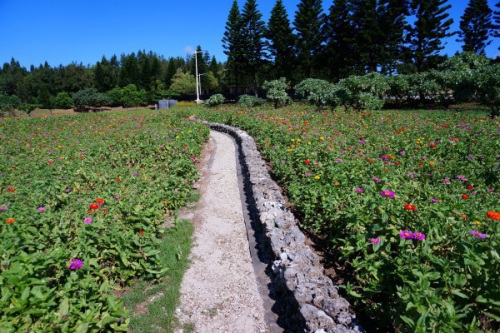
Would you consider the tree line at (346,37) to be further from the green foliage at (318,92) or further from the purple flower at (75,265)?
the purple flower at (75,265)

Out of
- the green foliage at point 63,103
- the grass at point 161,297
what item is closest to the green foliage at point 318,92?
the grass at point 161,297

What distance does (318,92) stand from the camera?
19.7 m

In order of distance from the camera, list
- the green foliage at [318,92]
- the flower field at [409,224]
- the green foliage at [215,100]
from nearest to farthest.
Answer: the flower field at [409,224] → the green foliage at [318,92] → the green foliage at [215,100]

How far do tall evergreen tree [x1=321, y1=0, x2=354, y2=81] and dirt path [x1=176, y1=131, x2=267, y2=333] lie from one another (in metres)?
31.3

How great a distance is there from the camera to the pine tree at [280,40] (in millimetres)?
35562

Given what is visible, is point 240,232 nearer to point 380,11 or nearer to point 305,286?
point 305,286

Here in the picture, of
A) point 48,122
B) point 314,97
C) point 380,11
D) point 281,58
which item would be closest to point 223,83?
point 281,58

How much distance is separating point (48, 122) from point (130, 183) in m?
13.6

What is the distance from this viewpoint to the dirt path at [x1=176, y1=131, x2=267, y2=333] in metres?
3.08

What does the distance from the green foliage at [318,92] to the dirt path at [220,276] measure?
1258 cm

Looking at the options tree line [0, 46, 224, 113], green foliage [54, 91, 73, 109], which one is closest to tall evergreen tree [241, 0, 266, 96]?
tree line [0, 46, 224, 113]

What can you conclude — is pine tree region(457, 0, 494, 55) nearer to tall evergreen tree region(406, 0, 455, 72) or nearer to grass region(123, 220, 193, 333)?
tall evergreen tree region(406, 0, 455, 72)

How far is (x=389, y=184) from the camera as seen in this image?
4066 mm

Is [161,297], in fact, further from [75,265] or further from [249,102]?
[249,102]
